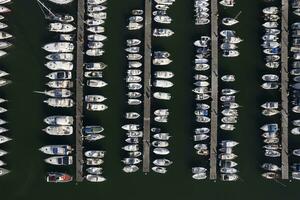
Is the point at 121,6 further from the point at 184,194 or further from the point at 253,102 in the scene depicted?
the point at 184,194

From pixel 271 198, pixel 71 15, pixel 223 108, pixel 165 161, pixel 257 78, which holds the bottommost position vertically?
pixel 271 198

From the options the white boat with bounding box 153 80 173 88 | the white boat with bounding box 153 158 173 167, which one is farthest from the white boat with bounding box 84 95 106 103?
the white boat with bounding box 153 158 173 167

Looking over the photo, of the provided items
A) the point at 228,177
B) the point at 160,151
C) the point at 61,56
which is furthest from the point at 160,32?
the point at 228,177

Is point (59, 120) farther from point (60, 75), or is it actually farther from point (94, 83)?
point (94, 83)

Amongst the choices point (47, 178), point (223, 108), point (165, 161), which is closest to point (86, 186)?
point (47, 178)

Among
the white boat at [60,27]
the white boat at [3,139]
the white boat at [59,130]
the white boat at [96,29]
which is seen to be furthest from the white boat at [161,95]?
the white boat at [3,139]

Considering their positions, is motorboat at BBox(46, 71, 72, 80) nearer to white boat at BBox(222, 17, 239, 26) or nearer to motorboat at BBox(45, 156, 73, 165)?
motorboat at BBox(45, 156, 73, 165)

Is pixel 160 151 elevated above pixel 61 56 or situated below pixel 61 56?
below
